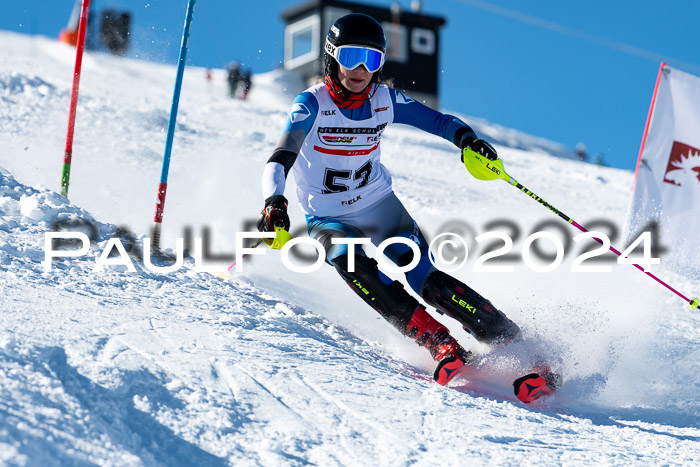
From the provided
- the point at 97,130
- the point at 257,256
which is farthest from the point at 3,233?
the point at 97,130

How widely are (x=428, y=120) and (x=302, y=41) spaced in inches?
1100

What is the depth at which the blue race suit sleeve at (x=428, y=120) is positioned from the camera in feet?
13.9

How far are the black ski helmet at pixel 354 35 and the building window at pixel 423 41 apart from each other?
1113 inches

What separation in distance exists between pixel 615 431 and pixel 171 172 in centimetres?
533

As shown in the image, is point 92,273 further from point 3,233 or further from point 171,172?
point 171,172

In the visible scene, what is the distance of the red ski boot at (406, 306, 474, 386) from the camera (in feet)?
11.1

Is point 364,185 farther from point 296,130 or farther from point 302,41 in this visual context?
point 302,41

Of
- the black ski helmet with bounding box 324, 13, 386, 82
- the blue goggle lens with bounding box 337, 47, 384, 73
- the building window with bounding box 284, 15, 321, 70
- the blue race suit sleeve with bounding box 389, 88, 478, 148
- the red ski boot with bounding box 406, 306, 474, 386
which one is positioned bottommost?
the red ski boot with bounding box 406, 306, 474, 386

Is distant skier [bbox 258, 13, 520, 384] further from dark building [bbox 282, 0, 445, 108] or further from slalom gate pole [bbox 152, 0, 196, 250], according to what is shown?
dark building [bbox 282, 0, 445, 108]

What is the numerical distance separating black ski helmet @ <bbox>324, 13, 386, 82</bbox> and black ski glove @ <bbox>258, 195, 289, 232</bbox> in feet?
2.82

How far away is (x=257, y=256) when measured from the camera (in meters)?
5.25

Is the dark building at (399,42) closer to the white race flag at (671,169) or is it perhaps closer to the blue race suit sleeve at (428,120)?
the white race flag at (671,169)

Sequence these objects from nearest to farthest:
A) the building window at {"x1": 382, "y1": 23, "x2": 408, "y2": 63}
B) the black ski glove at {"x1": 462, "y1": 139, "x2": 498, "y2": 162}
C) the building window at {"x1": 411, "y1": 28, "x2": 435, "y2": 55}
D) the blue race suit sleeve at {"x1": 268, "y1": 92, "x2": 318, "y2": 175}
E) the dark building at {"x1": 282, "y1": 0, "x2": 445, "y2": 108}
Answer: the blue race suit sleeve at {"x1": 268, "y1": 92, "x2": 318, "y2": 175} → the black ski glove at {"x1": 462, "y1": 139, "x2": 498, "y2": 162} → the dark building at {"x1": 282, "y1": 0, "x2": 445, "y2": 108} → the building window at {"x1": 382, "y1": 23, "x2": 408, "y2": 63} → the building window at {"x1": 411, "y1": 28, "x2": 435, "y2": 55}

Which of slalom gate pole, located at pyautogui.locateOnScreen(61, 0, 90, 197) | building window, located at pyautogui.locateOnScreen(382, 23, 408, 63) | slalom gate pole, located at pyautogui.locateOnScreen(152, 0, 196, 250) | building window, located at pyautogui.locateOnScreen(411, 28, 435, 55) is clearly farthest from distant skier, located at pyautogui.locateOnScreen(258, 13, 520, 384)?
building window, located at pyautogui.locateOnScreen(411, 28, 435, 55)
